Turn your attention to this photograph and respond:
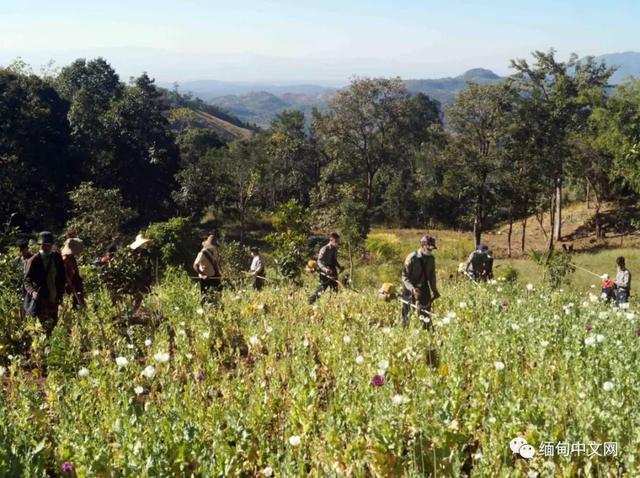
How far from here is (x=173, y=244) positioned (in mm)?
18453

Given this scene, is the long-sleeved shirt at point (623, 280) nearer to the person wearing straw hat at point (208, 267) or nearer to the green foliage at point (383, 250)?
the person wearing straw hat at point (208, 267)

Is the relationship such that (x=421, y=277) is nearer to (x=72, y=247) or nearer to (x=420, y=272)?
(x=420, y=272)

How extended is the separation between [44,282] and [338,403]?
4.31 metres

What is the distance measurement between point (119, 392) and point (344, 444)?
74.3 inches

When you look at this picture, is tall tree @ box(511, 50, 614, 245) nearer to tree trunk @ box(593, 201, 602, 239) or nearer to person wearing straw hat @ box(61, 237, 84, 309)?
tree trunk @ box(593, 201, 602, 239)

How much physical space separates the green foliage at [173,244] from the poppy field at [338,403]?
11294 millimetres

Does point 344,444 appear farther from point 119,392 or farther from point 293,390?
point 119,392

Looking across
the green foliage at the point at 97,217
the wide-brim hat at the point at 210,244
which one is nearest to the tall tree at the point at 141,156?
the green foliage at the point at 97,217

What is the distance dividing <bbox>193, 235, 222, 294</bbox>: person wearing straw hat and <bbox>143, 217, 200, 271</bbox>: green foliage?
8984 mm

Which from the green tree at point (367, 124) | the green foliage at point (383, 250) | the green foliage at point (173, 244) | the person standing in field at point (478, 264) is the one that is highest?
the green tree at point (367, 124)

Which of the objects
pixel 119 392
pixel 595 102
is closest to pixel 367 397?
pixel 119 392

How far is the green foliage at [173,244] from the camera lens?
59.6 ft

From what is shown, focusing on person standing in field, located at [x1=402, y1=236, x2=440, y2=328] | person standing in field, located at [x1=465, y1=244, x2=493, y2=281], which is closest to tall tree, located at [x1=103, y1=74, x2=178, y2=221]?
person standing in field, located at [x1=465, y1=244, x2=493, y2=281]

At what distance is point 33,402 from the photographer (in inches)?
172
